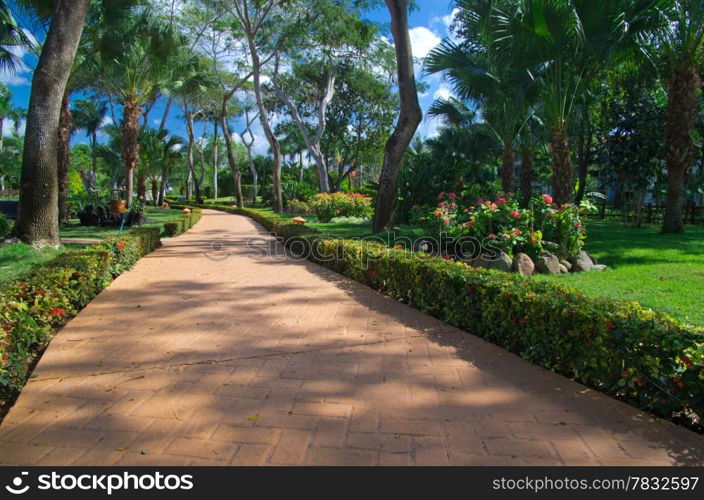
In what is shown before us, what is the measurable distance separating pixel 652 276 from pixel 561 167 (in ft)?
12.6

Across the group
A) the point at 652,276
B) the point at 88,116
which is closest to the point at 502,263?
the point at 652,276

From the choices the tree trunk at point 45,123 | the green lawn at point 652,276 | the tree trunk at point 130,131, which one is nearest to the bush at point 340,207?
the tree trunk at point 130,131

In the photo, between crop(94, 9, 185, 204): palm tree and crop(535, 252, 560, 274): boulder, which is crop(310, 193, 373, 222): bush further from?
crop(535, 252, 560, 274): boulder

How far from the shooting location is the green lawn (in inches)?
189

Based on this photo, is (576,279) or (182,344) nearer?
(182,344)

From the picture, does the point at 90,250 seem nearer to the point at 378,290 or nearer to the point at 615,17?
the point at 378,290

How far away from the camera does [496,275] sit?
4367 mm

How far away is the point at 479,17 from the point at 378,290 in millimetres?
7225

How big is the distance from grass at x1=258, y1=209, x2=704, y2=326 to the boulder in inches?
10.4

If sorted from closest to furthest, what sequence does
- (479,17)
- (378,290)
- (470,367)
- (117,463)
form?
(117,463) < (470,367) < (378,290) < (479,17)

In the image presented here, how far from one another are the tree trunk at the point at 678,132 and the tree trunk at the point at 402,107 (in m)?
6.69

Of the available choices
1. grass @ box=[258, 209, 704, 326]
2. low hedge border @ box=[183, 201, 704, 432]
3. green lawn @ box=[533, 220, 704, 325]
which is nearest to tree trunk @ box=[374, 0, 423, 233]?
grass @ box=[258, 209, 704, 326]
